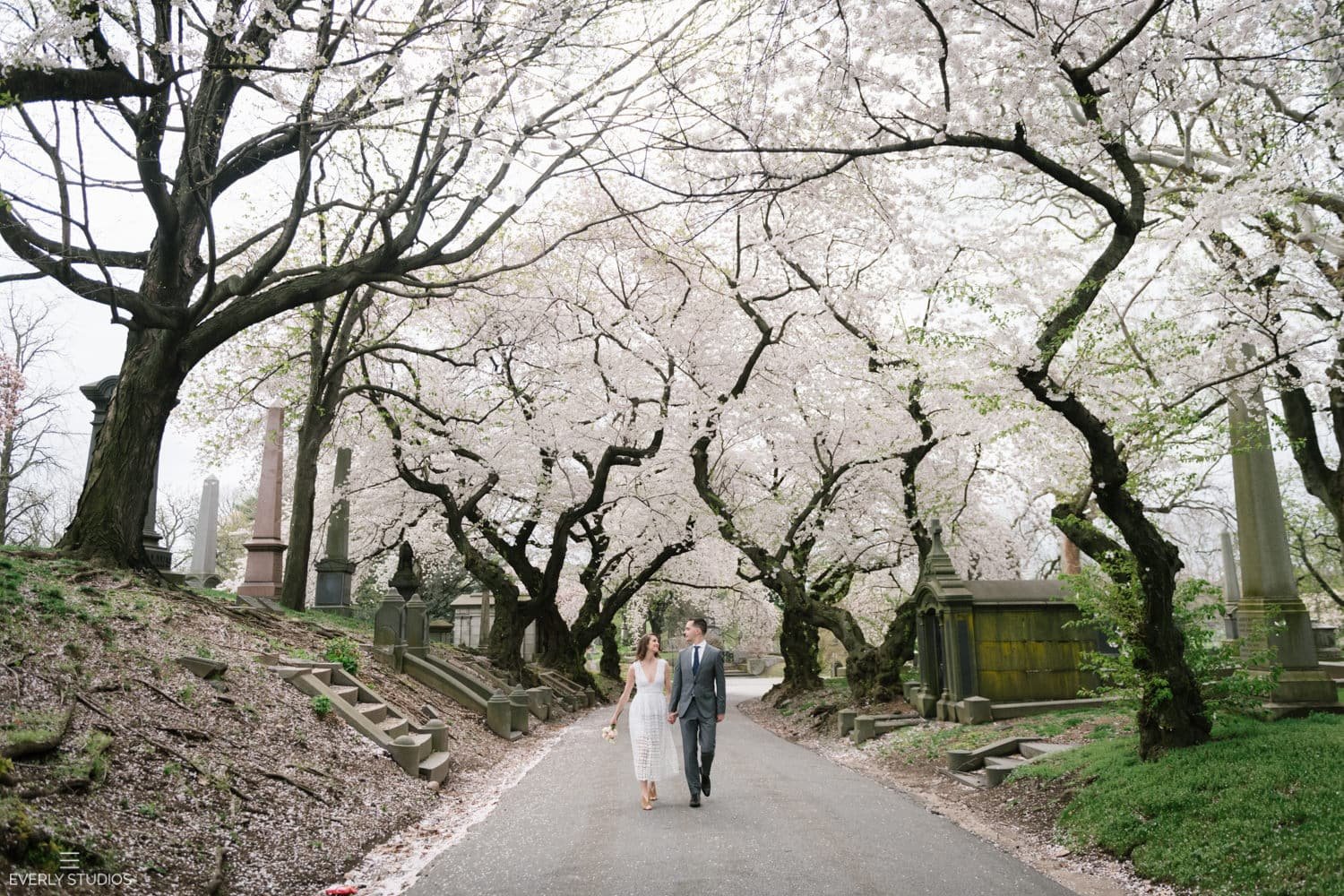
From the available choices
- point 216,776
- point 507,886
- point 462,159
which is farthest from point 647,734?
point 462,159

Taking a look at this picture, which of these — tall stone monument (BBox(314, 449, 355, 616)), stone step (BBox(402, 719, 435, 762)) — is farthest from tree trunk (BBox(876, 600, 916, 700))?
tall stone monument (BBox(314, 449, 355, 616))

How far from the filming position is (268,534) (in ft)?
62.6

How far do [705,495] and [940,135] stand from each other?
11.9 metres

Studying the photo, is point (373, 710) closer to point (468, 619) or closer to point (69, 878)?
point (69, 878)

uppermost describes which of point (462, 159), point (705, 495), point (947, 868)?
point (462, 159)

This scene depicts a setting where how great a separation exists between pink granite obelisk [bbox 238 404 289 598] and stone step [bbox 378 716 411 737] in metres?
9.87

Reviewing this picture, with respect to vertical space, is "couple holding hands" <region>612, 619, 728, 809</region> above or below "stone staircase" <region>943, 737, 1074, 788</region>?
above

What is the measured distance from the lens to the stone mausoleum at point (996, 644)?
540 inches

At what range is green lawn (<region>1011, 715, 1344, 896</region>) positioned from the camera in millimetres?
4938

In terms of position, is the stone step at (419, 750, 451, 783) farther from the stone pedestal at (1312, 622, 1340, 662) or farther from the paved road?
the stone pedestal at (1312, 622, 1340, 662)

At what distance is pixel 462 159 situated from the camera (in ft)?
34.5

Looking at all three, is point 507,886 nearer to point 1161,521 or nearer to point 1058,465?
point 1058,465

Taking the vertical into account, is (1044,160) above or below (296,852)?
above

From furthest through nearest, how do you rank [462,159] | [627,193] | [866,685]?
[627,193] → [866,685] → [462,159]
